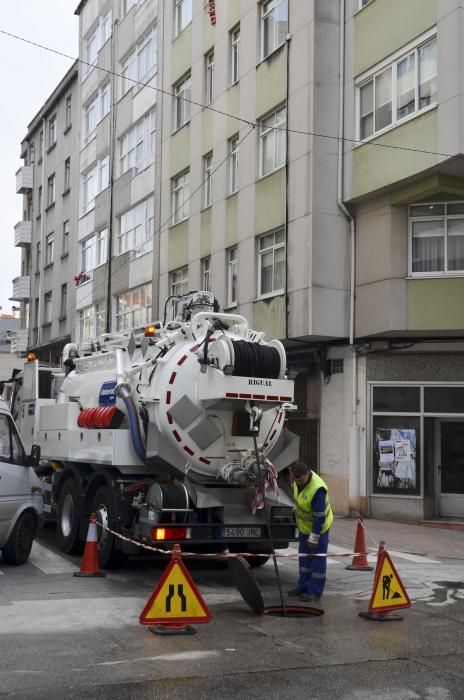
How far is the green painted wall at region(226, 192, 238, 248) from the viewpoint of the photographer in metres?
23.0

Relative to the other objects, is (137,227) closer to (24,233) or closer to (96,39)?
(96,39)

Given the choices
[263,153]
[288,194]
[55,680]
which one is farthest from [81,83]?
[55,680]

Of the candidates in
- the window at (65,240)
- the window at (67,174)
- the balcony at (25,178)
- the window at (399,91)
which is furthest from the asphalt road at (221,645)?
the balcony at (25,178)

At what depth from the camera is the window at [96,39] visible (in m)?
34.2

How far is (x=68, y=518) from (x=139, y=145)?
19892 millimetres

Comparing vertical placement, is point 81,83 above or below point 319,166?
above

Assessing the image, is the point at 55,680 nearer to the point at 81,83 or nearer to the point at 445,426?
the point at 445,426

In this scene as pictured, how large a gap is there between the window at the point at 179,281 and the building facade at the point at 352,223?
1.38m

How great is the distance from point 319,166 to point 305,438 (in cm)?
606

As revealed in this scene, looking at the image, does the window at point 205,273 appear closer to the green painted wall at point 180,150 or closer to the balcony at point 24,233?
the green painted wall at point 180,150

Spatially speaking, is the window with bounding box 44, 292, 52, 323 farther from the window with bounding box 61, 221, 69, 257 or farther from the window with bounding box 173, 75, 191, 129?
the window with bounding box 173, 75, 191, 129

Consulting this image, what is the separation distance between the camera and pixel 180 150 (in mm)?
26859

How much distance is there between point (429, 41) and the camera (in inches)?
673

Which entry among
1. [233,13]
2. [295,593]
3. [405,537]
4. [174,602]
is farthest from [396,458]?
[233,13]
